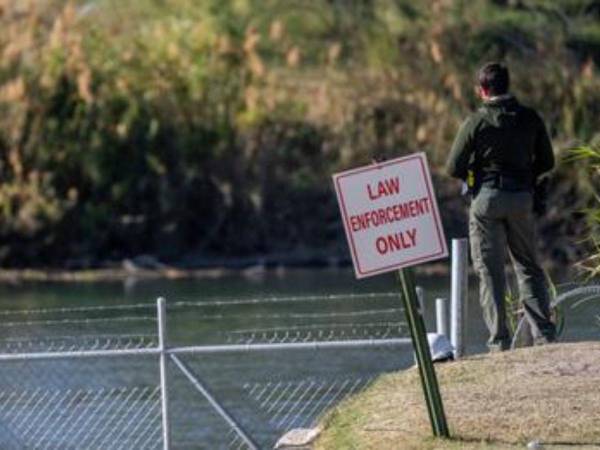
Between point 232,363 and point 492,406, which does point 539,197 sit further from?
point 232,363

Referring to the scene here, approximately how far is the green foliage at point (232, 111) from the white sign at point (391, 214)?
62.7 ft

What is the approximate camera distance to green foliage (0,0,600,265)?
30.6 m

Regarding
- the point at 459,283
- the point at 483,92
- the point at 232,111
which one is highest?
the point at 483,92

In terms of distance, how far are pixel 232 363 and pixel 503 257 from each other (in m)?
4.47

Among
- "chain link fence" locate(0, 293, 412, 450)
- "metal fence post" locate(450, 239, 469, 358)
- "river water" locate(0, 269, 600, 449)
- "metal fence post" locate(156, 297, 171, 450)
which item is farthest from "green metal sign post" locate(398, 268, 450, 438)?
"river water" locate(0, 269, 600, 449)

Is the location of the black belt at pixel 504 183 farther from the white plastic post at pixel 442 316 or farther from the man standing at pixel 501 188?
the white plastic post at pixel 442 316

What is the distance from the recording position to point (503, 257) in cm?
1304

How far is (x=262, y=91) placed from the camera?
105 ft

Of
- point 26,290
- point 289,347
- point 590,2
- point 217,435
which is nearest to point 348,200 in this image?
point 289,347

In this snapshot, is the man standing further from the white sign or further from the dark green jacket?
the white sign

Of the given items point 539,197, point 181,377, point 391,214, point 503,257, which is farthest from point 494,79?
point 181,377

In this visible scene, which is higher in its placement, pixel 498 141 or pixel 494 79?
pixel 494 79

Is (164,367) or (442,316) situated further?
(442,316)

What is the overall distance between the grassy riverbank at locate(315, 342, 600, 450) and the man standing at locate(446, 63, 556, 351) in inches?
16.8
